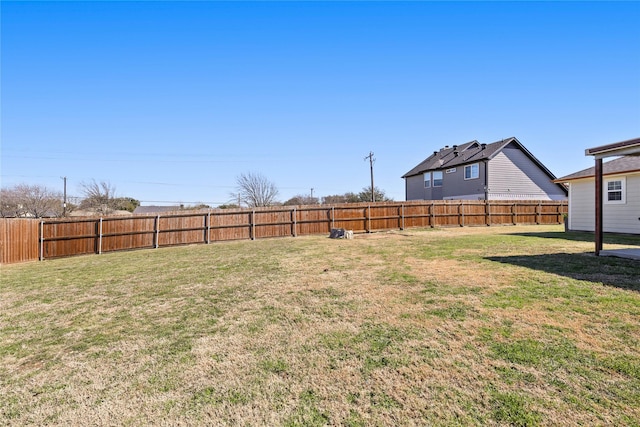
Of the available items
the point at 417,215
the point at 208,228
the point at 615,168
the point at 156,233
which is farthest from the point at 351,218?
the point at 615,168

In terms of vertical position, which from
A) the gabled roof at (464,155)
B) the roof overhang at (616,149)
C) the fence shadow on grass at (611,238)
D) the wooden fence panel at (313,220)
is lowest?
the fence shadow on grass at (611,238)

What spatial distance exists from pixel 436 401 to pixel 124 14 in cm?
1440

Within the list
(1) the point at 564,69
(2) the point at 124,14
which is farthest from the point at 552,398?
(2) the point at 124,14

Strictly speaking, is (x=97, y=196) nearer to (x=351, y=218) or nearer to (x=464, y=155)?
(x=351, y=218)

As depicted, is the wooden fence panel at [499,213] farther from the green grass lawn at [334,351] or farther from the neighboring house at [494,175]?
the green grass lawn at [334,351]

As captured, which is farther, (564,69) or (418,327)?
(564,69)

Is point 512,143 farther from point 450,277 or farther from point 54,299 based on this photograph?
point 54,299

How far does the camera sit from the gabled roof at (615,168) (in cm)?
1187

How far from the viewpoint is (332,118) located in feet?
67.3

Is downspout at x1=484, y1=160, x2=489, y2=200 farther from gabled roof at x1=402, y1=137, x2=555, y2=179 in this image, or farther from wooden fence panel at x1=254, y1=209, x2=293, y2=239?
wooden fence panel at x1=254, y1=209, x2=293, y2=239

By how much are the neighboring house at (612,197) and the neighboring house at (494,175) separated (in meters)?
8.70

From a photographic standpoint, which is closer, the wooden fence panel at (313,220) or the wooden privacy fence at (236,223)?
the wooden privacy fence at (236,223)

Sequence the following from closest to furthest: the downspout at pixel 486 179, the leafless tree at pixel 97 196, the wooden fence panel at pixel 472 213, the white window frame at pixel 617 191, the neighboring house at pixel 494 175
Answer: the white window frame at pixel 617 191
the wooden fence panel at pixel 472 213
the downspout at pixel 486 179
the neighboring house at pixel 494 175
the leafless tree at pixel 97 196

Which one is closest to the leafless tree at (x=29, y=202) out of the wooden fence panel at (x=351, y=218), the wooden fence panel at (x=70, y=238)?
the wooden fence panel at (x=70, y=238)
